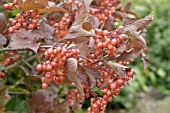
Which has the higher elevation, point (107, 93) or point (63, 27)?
point (63, 27)

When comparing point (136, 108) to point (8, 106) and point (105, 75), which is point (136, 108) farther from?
point (105, 75)

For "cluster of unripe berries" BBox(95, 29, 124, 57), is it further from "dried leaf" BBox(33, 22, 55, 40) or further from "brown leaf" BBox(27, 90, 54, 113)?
"brown leaf" BBox(27, 90, 54, 113)

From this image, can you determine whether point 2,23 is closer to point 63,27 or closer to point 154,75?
point 63,27

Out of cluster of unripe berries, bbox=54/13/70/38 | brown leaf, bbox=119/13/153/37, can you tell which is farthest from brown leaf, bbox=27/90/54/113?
brown leaf, bbox=119/13/153/37

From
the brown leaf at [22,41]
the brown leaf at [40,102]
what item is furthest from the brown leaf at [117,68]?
the brown leaf at [40,102]

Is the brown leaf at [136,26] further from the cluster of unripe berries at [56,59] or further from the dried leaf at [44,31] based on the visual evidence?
the dried leaf at [44,31]

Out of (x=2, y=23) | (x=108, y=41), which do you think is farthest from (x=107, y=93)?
(x=2, y=23)
